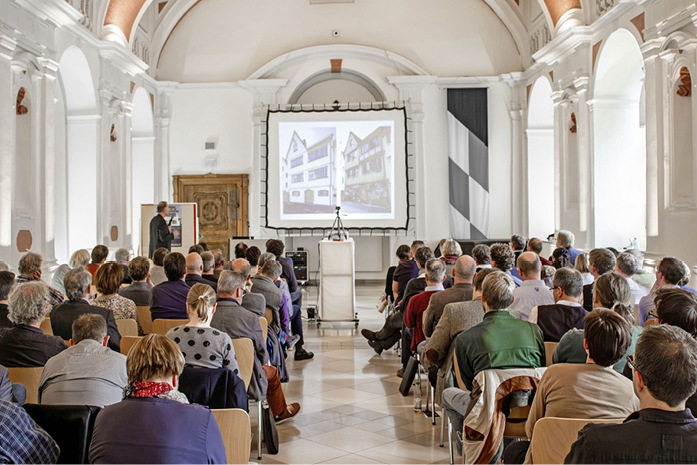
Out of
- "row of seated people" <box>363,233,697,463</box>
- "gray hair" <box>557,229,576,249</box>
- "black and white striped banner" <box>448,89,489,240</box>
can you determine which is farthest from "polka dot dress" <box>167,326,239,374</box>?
"black and white striped banner" <box>448,89,489,240</box>

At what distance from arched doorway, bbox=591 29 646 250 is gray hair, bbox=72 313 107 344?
8.22m

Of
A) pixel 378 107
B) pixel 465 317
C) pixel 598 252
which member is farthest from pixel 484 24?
pixel 465 317

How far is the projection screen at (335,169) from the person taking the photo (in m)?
12.8

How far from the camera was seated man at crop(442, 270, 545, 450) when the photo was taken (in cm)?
313

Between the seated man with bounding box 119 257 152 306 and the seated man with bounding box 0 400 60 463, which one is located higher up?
the seated man with bounding box 119 257 152 306

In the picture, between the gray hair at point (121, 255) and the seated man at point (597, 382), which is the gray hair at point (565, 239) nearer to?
the gray hair at point (121, 255)

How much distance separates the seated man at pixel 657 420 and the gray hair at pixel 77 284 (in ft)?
9.92

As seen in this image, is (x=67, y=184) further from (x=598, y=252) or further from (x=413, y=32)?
(x=598, y=252)

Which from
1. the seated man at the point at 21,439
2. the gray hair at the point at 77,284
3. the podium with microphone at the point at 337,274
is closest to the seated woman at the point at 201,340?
the gray hair at the point at 77,284

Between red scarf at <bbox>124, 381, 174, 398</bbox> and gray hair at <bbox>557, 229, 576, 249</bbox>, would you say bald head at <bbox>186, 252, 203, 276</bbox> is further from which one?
gray hair at <bbox>557, 229, 576, 249</bbox>

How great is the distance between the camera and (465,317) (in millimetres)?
3828

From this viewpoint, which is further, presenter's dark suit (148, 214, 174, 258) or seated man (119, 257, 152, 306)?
presenter's dark suit (148, 214, 174, 258)

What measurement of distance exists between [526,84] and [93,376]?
1160 centimetres

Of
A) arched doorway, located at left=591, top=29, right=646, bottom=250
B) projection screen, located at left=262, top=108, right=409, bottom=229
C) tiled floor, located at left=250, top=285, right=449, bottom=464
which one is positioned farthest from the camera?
projection screen, located at left=262, top=108, right=409, bottom=229
